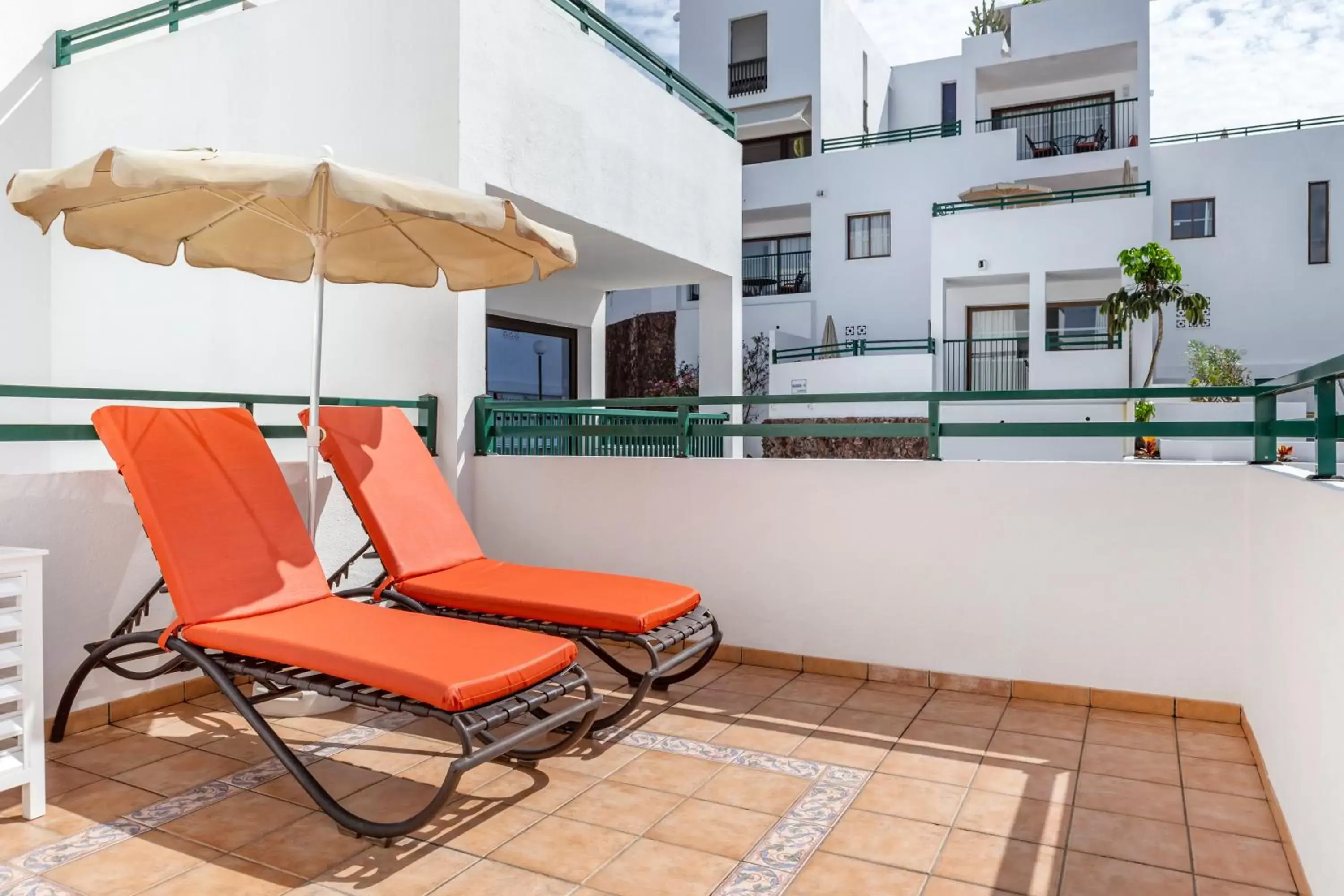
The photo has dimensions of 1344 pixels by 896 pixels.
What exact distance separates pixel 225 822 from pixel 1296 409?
1483 cm

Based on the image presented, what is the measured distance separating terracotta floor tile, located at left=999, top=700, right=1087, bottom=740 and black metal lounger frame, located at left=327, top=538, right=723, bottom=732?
4.87ft

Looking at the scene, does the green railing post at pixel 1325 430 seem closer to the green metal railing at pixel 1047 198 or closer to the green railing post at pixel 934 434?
the green railing post at pixel 934 434

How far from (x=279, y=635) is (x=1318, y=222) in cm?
1969

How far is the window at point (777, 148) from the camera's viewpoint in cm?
2202

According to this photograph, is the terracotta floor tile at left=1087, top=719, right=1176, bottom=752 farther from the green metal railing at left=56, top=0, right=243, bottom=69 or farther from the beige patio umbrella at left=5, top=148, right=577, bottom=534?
the green metal railing at left=56, top=0, right=243, bottom=69

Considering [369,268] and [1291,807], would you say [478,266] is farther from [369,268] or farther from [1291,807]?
[1291,807]

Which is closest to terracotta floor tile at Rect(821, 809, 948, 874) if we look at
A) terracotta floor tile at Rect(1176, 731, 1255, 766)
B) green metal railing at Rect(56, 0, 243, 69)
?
terracotta floor tile at Rect(1176, 731, 1255, 766)

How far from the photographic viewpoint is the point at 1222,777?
373 cm

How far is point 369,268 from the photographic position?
197 inches

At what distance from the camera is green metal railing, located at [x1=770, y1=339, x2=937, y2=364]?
51.2 ft

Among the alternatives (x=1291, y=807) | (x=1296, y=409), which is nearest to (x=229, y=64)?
(x=1291, y=807)

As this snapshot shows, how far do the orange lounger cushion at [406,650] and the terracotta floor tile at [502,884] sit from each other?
0.51 m

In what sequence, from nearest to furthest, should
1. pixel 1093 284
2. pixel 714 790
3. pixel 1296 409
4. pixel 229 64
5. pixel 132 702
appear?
1. pixel 714 790
2. pixel 132 702
3. pixel 229 64
4. pixel 1296 409
5. pixel 1093 284

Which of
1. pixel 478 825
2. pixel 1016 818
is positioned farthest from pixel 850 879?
pixel 478 825
